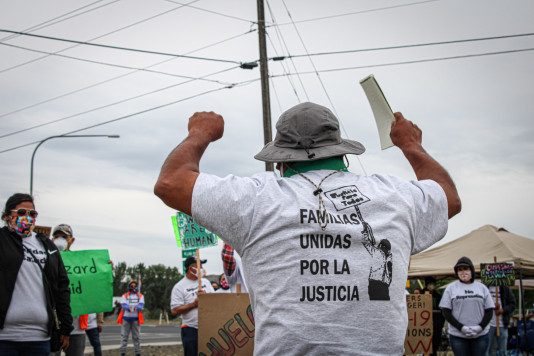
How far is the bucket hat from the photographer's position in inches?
80.7

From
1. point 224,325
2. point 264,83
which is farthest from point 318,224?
point 264,83

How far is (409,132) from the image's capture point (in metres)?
2.41

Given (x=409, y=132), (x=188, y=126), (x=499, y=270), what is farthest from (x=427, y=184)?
(x=499, y=270)

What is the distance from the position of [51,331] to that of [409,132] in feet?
12.4

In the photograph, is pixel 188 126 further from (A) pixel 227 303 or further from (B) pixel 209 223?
(A) pixel 227 303

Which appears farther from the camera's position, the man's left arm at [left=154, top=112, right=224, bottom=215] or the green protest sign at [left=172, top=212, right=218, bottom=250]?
the green protest sign at [left=172, top=212, right=218, bottom=250]

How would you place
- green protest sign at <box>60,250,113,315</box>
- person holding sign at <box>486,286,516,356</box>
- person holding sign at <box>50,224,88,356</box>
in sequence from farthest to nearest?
person holding sign at <box>486,286,516,356</box> → green protest sign at <box>60,250,113,315</box> → person holding sign at <box>50,224,88,356</box>

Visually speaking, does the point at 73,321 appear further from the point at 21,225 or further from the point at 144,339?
the point at 144,339

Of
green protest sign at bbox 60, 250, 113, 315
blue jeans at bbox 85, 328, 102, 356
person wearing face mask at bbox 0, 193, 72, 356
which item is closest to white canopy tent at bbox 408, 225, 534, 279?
blue jeans at bbox 85, 328, 102, 356

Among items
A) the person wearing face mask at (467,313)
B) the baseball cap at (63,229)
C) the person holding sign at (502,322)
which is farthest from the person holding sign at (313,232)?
the person holding sign at (502,322)

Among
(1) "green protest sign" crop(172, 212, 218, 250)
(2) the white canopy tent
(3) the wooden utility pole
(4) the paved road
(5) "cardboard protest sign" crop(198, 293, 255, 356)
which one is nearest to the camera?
(5) "cardboard protest sign" crop(198, 293, 255, 356)

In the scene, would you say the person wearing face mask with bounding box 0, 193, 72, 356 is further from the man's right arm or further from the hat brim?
the man's right arm

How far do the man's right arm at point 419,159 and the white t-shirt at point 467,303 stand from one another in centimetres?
683

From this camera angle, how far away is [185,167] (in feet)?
6.42
